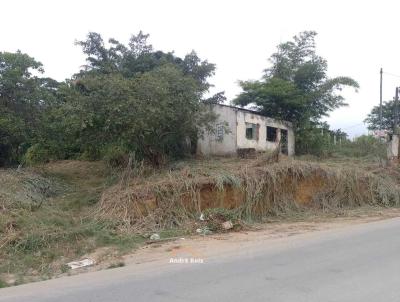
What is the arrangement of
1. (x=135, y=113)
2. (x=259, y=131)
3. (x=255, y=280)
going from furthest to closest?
(x=259, y=131) < (x=135, y=113) < (x=255, y=280)

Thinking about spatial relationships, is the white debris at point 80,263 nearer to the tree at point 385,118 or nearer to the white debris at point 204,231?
the white debris at point 204,231

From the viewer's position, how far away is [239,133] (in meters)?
23.5

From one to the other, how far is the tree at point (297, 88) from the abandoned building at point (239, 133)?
1295 millimetres

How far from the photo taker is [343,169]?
715 inches

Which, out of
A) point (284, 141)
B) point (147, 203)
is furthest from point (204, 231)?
point (284, 141)

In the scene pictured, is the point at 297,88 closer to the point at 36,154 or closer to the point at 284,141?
the point at 284,141

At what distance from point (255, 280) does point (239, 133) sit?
17.0m

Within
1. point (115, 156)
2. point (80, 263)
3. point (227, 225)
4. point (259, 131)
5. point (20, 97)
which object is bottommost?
point (80, 263)

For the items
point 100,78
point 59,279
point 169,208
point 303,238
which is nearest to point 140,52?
point 100,78

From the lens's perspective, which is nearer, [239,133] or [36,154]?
[36,154]

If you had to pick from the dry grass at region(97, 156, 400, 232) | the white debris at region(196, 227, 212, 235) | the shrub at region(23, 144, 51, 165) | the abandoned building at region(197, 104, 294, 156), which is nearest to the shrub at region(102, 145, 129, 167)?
the dry grass at region(97, 156, 400, 232)

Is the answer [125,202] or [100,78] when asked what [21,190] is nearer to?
[125,202]

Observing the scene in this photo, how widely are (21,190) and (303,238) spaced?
8.55 metres

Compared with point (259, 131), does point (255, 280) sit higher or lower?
lower
